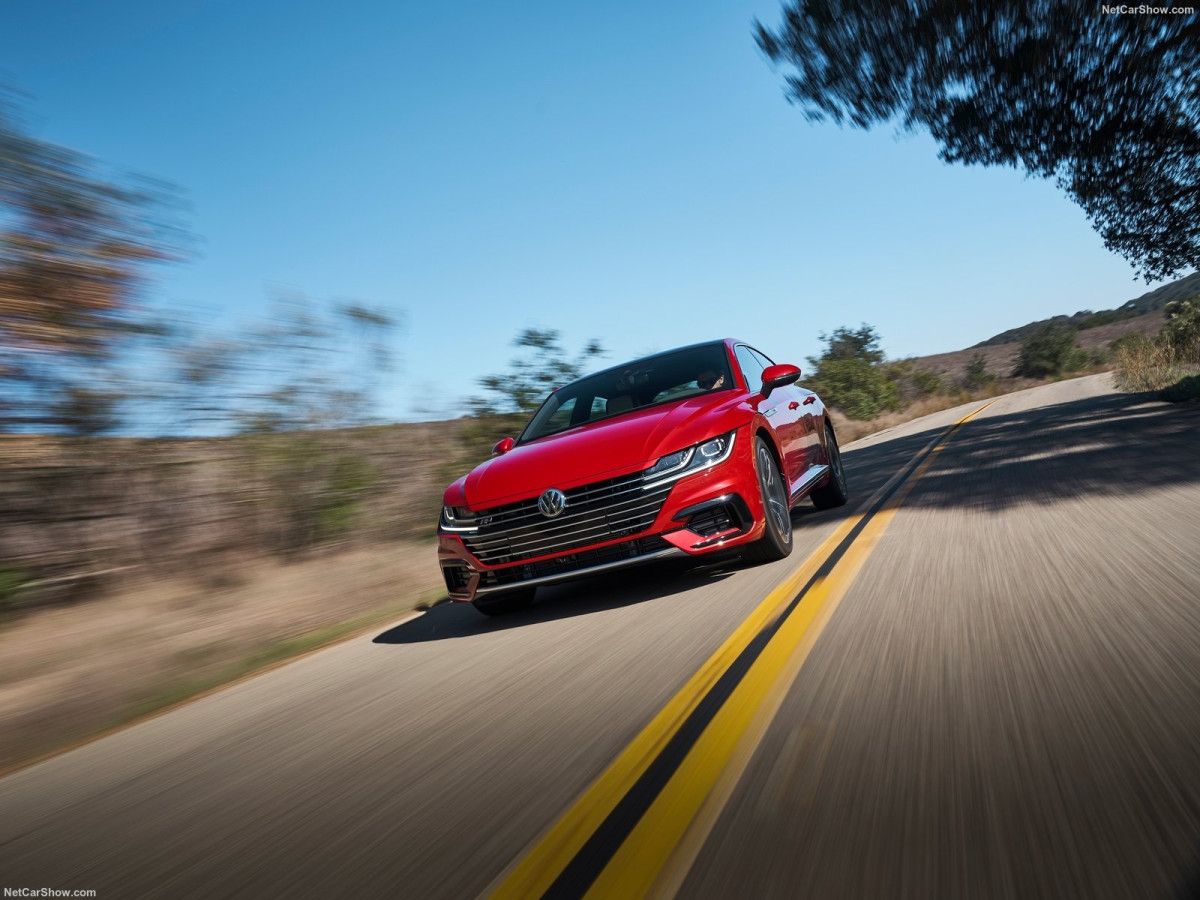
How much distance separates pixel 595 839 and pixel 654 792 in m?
0.28

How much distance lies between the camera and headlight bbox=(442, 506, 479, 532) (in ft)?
18.6

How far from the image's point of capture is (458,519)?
5.81 meters

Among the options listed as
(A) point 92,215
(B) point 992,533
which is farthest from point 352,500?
(B) point 992,533

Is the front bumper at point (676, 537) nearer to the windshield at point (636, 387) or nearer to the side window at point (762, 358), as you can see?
the windshield at point (636, 387)

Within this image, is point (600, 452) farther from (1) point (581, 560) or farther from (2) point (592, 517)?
(1) point (581, 560)

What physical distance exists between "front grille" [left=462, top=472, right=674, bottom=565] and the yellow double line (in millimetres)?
1089

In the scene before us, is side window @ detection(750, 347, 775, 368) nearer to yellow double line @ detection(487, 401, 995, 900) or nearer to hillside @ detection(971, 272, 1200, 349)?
yellow double line @ detection(487, 401, 995, 900)

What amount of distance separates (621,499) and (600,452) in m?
0.41

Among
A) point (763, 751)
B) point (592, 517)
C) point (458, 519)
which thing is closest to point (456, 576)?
point (458, 519)

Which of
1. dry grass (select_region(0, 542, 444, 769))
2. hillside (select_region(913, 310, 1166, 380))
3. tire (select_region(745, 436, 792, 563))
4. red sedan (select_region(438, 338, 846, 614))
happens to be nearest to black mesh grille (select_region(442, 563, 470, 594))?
red sedan (select_region(438, 338, 846, 614))

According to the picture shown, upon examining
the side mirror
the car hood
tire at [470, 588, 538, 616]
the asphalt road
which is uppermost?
the side mirror

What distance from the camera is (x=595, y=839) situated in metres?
2.31

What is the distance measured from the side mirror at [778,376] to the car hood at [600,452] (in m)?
0.62

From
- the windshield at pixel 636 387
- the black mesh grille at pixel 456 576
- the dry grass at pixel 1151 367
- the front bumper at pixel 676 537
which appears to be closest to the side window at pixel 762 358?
the windshield at pixel 636 387
